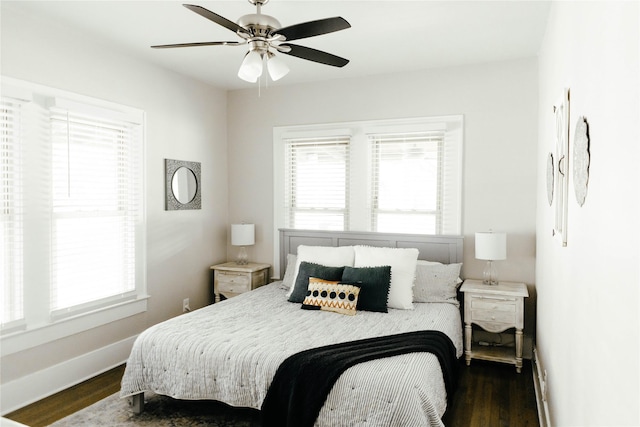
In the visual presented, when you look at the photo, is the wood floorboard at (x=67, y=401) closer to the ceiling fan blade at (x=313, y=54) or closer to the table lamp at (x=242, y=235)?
the table lamp at (x=242, y=235)

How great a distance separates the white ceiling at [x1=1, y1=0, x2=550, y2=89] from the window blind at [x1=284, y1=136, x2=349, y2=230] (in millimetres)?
846

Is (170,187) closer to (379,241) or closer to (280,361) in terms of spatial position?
(379,241)

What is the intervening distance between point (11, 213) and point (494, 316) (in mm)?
3710

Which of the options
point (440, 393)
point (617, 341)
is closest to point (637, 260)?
point (617, 341)

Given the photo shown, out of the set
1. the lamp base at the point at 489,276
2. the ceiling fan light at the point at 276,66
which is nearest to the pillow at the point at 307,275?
the lamp base at the point at 489,276

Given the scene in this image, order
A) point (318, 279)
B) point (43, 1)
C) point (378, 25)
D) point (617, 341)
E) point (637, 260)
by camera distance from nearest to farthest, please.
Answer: point (637, 260)
point (617, 341)
point (43, 1)
point (378, 25)
point (318, 279)

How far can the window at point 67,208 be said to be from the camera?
9.94 feet

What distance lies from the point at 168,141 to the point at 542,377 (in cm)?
374

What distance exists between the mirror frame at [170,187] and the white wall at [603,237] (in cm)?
345

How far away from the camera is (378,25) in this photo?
3.27 metres

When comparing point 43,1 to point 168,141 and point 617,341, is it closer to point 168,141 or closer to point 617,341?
point 168,141

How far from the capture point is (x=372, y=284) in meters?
3.57

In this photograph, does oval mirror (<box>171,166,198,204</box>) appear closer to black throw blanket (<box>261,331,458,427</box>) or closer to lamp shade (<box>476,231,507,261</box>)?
black throw blanket (<box>261,331,458,427</box>)

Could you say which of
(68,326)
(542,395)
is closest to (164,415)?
(68,326)
